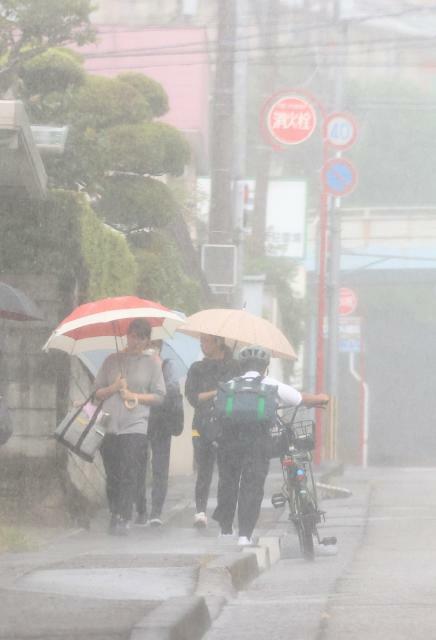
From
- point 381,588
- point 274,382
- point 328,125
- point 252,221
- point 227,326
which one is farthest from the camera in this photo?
point 252,221

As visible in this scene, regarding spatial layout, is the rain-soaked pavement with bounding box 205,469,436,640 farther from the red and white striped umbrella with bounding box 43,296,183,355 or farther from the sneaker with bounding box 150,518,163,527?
the red and white striped umbrella with bounding box 43,296,183,355

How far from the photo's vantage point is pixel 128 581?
9.05 meters

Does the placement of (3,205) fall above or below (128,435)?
above

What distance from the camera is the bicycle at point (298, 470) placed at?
38.1ft

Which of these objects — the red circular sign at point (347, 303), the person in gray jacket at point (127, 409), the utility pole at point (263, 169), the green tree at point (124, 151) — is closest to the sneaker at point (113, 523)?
the person in gray jacket at point (127, 409)

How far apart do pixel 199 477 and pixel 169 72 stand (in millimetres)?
24119

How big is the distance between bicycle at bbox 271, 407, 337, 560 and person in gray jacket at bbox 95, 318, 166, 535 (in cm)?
149

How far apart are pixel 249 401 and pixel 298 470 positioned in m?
0.70

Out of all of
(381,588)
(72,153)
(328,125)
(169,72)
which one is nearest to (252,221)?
(169,72)

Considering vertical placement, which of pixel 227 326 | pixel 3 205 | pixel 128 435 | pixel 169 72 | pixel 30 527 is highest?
pixel 169 72

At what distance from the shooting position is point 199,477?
544 inches

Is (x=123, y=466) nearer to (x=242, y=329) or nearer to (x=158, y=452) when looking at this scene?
(x=158, y=452)

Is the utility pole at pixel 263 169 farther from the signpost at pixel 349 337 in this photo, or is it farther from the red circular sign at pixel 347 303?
the signpost at pixel 349 337

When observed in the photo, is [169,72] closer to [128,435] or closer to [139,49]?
[139,49]
